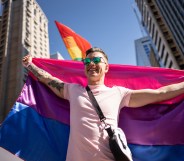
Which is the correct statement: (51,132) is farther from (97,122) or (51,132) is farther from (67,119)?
(97,122)

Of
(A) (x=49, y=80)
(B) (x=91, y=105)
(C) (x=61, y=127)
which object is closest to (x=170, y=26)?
(C) (x=61, y=127)

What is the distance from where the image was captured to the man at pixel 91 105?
8.33 ft

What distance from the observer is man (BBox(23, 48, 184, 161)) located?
254 cm

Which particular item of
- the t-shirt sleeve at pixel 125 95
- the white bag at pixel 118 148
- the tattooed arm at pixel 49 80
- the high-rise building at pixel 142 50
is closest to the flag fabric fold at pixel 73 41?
the tattooed arm at pixel 49 80

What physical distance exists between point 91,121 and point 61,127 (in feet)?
4.51

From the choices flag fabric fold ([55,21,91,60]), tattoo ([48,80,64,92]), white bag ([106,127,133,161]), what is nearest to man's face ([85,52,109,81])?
tattoo ([48,80,64,92])

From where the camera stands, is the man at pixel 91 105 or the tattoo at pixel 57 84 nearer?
the man at pixel 91 105

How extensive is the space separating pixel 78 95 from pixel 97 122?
18.0 inches

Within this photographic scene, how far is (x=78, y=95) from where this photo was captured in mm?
2982

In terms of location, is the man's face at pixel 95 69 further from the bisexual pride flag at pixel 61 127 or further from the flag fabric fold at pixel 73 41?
the flag fabric fold at pixel 73 41

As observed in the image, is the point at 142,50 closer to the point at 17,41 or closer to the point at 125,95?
the point at 17,41

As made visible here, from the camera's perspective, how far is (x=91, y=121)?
273 centimetres

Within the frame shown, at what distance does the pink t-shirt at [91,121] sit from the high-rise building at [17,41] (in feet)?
156

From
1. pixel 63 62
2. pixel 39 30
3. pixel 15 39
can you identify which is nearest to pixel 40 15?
pixel 39 30
